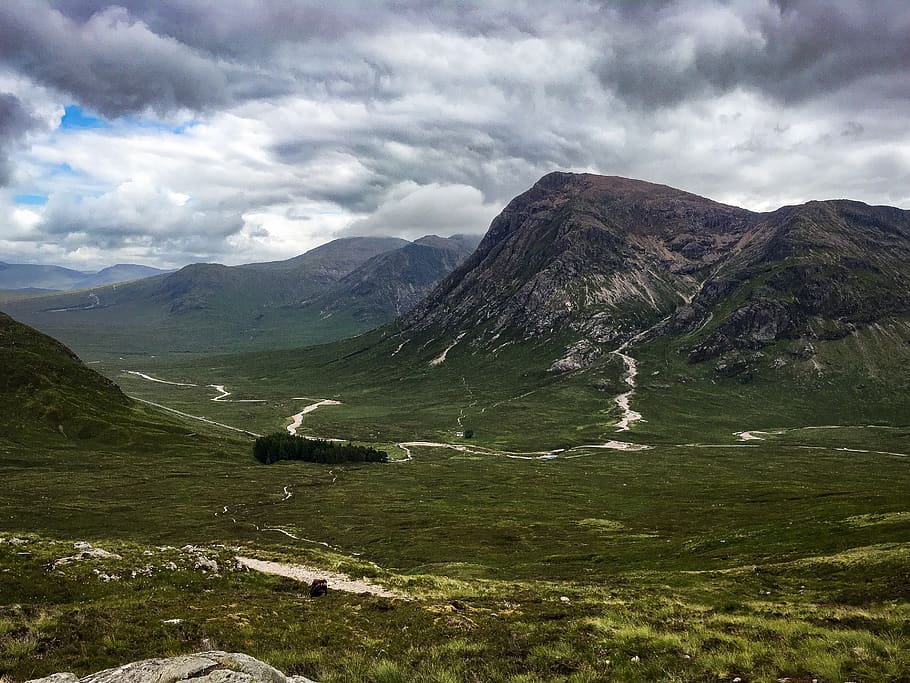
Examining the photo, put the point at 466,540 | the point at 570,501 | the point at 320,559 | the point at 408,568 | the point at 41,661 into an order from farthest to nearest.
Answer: the point at 570,501
the point at 466,540
the point at 408,568
the point at 320,559
the point at 41,661

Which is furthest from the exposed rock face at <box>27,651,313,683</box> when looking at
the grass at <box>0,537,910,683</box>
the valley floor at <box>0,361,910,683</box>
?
the valley floor at <box>0,361,910,683</box>

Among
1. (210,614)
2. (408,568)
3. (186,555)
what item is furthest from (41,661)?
(408,568)

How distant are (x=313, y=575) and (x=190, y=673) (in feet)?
129

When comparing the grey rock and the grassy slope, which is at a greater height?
the grey rock

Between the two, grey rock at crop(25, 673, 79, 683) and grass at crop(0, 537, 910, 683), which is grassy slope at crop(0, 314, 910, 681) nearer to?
grass at crop(0, 537, 910, 683)

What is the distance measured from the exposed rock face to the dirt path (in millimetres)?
28064

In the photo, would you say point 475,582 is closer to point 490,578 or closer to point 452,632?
point 490,578

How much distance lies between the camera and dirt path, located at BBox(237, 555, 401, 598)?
45062 mm

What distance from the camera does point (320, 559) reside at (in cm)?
5831

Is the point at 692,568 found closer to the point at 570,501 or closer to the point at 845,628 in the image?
the point at 845,628

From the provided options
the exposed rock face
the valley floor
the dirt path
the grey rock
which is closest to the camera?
the exposed rock face

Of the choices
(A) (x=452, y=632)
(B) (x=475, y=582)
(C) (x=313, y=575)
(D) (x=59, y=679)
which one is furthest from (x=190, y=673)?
(B) (x=475, y=582)

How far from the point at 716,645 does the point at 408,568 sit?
58.3 metres

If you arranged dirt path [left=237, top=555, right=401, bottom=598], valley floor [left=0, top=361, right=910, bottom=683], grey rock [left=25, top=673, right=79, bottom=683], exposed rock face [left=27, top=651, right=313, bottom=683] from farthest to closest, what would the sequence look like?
dirt path [left=237, top=555, right=401, bottom=598], valley floor [left=0, top=361, right=910, bottom=683], grey rock [left=25, top=673, right=79, bottom=683], exposed rock face [left=27, top=651, right=313, bottom=683]
